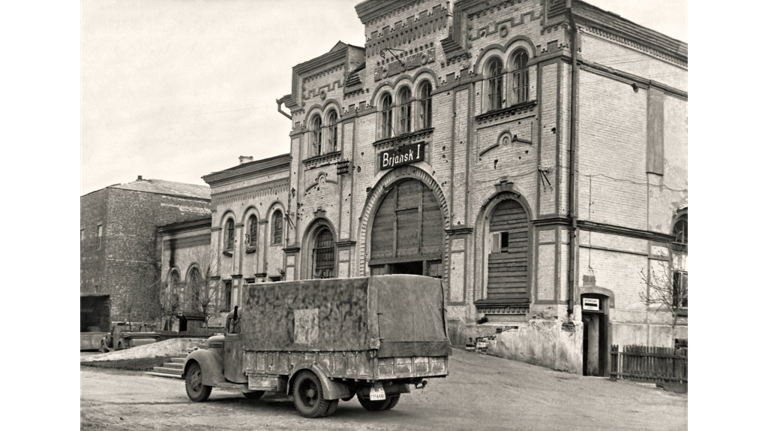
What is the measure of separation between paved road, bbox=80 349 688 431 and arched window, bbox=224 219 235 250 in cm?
1778

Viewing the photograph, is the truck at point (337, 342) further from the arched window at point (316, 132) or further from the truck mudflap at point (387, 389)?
the arched window at point (316, 132)

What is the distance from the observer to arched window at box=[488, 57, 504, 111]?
82.0ft

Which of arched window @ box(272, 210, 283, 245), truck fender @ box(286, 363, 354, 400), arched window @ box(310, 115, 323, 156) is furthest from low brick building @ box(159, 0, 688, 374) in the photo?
truck fender @ box(286, 363, 354, 400)

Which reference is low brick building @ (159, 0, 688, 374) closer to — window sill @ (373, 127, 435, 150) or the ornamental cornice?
window sill @ (373, 127, 435, 150)

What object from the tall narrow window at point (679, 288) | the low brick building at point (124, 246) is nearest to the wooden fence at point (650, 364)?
the tall narrow window at point (679, 288)

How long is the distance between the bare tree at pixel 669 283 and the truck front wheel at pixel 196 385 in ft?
44.3

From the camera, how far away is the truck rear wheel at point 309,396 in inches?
541

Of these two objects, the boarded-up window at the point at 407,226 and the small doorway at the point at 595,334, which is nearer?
the small doorway at the point at 595,334

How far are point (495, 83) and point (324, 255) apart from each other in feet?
34.0

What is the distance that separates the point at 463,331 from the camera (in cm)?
2470
